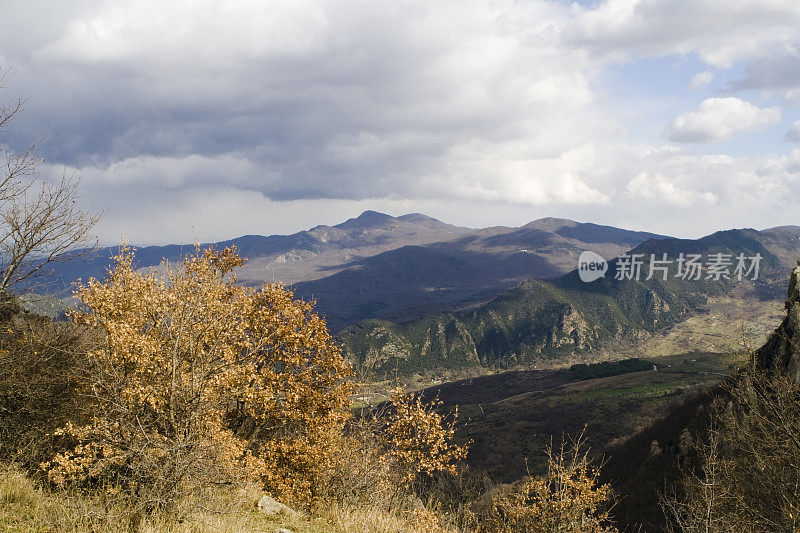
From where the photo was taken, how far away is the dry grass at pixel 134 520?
33.1ft

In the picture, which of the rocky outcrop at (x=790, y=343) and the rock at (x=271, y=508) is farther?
the rocky outcrop at (x=790, y=343)

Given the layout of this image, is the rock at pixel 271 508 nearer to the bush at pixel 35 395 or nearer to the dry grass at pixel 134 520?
the dry grass at pixel 134 520

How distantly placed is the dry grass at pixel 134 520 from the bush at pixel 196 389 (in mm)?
512

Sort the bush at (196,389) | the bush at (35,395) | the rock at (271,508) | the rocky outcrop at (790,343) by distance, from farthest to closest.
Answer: the rocky outcrop at (790,343) < the rock at (271,508) < the bush at (35,395) < the bush at (196,389)

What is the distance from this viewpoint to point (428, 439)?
18234 mm

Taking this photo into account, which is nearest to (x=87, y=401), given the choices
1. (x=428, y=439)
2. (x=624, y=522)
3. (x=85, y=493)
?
(x=85, y=493)

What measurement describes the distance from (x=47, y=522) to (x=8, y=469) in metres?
4.23

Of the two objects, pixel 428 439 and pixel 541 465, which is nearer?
pixel 428 439

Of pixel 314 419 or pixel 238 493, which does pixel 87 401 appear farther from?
pixel 314 419

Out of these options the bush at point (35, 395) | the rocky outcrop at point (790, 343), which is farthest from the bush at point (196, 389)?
the rocky outcrop at point (790, 343)

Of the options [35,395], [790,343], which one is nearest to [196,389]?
[35,395]

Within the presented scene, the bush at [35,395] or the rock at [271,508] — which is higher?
the bush at [35,395]

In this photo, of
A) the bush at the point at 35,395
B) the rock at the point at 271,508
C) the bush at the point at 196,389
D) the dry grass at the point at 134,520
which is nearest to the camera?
the dry grass at the point at 134,520

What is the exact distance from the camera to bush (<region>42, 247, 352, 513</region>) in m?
11.5
